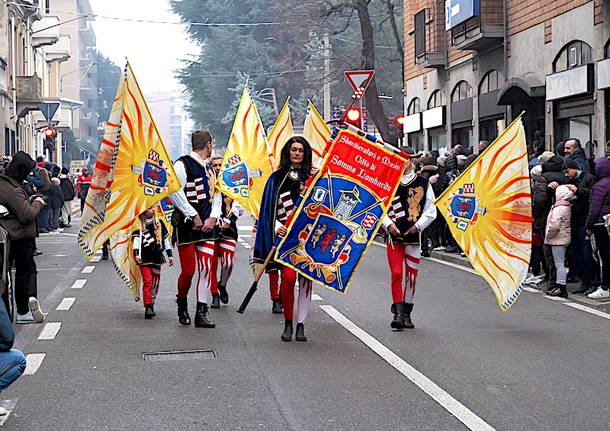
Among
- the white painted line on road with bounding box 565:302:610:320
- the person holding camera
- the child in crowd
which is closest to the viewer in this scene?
the person holding camera

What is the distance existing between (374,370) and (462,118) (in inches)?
885

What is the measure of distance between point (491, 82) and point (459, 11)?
6.84ft

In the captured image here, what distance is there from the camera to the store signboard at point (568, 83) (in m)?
19.9

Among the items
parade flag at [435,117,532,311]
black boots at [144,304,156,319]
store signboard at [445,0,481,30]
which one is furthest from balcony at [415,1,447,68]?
black boots at [144,304,156,319]

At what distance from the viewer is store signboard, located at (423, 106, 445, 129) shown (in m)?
31.2

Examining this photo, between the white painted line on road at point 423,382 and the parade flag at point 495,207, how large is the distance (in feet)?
4.91

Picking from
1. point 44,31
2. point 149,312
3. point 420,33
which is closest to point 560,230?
point 149,312

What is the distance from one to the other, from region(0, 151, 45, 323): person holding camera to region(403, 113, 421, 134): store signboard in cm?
2466

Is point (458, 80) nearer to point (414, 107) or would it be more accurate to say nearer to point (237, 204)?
point (414, 107)

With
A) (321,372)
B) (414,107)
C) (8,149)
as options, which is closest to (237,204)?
(321,372)

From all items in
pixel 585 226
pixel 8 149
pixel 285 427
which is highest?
pixel 8 149

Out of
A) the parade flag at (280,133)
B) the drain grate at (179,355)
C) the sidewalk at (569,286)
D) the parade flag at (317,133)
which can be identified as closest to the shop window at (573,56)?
the sidewalk at (569,286)

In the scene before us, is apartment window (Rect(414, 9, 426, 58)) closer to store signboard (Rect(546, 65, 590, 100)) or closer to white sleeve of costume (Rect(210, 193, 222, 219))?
store signboard (Rect(546, 65, 590, 100))

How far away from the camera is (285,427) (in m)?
5.91
